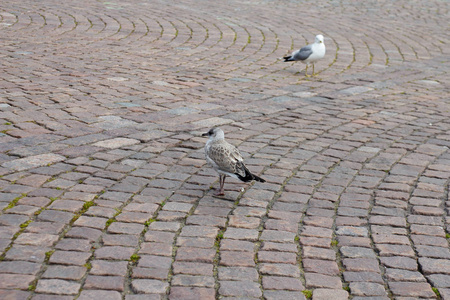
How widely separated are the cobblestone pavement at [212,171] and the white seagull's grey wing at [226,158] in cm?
28

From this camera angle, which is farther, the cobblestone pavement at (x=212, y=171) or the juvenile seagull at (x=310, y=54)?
the juvenile seagull at (x=310, y=54)

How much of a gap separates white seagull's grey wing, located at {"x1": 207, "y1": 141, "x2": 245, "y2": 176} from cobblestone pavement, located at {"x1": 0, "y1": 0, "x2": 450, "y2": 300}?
0.93 ft

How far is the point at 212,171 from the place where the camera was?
561 cm

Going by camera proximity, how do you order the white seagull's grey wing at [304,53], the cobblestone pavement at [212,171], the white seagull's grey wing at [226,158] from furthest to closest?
the white seagull's grey wing at [304,53], the white seagull's grey wing at [226,158], the cobblestone pavement at [212,171]

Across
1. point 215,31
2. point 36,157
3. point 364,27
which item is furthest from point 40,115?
point 364,27

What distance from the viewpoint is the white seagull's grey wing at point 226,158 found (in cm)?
484

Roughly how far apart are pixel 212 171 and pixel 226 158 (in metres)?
0.78

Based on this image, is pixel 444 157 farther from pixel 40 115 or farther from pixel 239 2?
pixel 239 2

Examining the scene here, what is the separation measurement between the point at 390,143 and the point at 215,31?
6.41 metres

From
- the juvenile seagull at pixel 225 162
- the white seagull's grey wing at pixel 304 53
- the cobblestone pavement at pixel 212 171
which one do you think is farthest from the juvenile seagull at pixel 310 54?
the juvenile seagull at pixel 225 162

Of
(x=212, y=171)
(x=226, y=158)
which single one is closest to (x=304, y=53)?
(x=212, y=171)

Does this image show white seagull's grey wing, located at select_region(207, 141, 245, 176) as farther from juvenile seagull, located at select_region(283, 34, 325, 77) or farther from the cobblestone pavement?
juvenile seagull, located at select_region(283, 34, 325, 77)

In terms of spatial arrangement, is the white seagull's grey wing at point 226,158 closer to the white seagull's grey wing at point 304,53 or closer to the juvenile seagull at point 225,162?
the juvenile seagull at point 225,162

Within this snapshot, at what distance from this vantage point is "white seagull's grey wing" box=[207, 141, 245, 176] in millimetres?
4844
